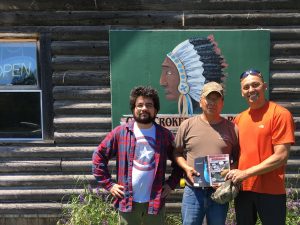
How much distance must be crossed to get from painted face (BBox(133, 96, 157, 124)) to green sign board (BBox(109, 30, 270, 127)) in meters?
1.46

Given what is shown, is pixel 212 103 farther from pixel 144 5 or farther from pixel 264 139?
pixel 144 5

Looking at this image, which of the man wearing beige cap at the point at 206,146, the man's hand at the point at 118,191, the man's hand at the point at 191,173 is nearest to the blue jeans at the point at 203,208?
the man wearing beige cap at the point at 206,146

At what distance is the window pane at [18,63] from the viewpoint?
15.9 ft

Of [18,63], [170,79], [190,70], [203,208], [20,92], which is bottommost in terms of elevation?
[203,208]

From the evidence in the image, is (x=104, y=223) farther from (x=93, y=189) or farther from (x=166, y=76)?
(x=166, y=76)

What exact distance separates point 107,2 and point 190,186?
263 centimetres

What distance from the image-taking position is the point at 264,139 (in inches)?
123

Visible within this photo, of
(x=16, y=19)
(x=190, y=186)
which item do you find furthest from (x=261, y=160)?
(x=16, y=19)

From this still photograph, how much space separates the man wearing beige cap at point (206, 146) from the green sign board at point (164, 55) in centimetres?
147

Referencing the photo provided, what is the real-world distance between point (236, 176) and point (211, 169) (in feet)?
0.68

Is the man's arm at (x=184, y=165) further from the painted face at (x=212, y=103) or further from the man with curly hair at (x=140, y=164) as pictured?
the painted face at (x=212, y=103)

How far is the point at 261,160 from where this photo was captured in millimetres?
3148

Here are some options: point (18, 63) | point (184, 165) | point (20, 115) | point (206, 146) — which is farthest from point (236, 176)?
point (18, 63)

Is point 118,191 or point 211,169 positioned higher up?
point 211,169
